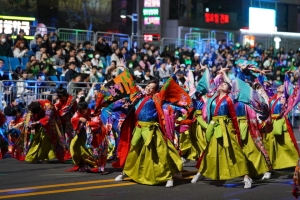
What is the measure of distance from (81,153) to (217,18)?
26657 millimetres

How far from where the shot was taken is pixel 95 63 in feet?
68.2

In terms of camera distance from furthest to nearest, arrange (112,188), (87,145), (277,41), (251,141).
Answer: (277,41)
(87,145)
(251,141)
(112,188)

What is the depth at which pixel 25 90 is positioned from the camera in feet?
56.9

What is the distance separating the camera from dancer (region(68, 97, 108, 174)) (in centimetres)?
1202

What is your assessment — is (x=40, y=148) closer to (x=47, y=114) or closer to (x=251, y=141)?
(x=47, y=114)

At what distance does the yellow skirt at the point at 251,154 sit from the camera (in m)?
11.1

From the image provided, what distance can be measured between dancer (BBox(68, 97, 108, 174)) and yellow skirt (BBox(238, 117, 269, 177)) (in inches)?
94.4

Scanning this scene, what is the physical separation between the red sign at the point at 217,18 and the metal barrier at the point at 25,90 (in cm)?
2051

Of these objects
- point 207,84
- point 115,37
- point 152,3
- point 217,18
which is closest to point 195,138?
point 207,84

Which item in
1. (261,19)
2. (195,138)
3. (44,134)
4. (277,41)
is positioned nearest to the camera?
(195,138)

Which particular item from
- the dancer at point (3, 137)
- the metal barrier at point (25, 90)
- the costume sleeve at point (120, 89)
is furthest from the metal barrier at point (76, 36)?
the costume sleeve at point (120, 89)

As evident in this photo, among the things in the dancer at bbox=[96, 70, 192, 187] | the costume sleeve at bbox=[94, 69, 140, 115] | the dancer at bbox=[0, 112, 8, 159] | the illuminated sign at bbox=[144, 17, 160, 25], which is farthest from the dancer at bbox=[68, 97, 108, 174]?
the illuminated sign at bbox=[144, 17, 160, 25]

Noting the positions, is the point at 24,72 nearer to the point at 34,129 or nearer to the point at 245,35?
the point at 34,129

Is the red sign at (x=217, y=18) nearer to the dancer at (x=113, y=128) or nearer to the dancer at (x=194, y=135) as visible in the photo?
the dancer at (x=113, y=128)
